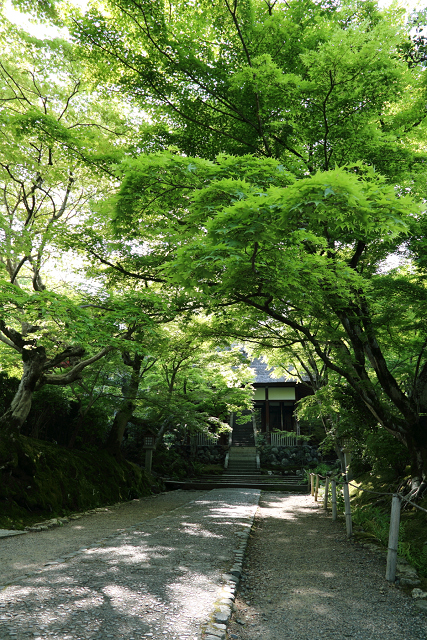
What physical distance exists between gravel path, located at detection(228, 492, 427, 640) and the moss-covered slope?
436cm

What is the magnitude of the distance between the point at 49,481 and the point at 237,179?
7718mm

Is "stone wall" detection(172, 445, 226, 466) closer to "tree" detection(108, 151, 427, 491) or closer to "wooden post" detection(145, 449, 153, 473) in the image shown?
"wooden post" detection(145, 449, 153, 473)

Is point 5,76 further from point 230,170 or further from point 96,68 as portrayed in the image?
point 230,170

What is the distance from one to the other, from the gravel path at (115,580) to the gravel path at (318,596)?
34cm

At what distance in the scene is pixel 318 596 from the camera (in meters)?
3.76

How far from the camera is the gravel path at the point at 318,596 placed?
304 cm

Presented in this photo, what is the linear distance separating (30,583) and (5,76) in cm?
1075

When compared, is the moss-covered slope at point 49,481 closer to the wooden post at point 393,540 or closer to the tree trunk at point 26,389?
the tree trunk at point 26,389

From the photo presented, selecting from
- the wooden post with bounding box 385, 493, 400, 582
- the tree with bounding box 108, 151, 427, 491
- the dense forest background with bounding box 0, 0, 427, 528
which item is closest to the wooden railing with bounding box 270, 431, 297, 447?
the dense forest background with bounding box 0, 0, 427, 528

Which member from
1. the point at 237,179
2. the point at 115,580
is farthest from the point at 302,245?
the point at 115,580

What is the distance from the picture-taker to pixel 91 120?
996cm

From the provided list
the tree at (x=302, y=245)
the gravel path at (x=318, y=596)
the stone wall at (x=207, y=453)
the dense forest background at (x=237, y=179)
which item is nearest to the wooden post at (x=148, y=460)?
the stone wall at (x=207, y=453)

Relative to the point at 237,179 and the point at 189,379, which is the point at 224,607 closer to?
the point at 237,179

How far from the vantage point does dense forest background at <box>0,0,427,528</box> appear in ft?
13.6
